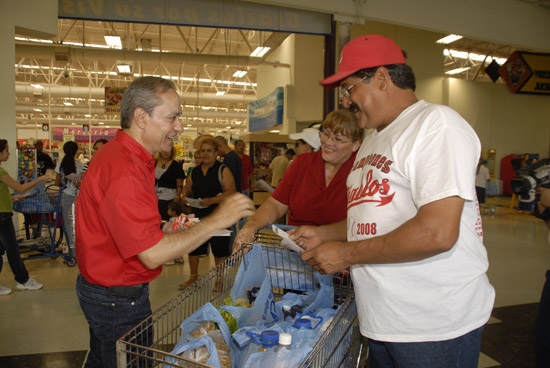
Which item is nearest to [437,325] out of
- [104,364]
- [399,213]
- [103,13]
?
[399,213]

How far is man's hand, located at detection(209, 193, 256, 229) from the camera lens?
1.42 meters

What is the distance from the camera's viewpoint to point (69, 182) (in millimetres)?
5859

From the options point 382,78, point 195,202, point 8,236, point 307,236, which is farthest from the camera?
point 195,202

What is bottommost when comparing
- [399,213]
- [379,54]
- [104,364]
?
[104,364]

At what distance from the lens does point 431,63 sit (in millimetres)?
12906

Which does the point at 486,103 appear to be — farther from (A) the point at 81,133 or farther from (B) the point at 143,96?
(A) the point at 81,133

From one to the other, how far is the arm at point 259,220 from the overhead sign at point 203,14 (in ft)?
17.8

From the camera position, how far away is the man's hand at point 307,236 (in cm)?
174

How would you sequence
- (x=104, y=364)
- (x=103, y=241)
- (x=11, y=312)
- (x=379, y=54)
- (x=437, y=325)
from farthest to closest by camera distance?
(x=11, y=312)
(x=104, y=364)
(x=103, y=241)
(x=379, y=54)
(x=437, y=325)

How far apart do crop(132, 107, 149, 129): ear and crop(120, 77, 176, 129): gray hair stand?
0.04ft

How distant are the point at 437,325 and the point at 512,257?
5.82 meters

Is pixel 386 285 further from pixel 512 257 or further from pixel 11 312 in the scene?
pixel 512 257

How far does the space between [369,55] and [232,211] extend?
28.4 inches

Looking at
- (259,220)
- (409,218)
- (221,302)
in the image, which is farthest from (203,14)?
(409,218)
